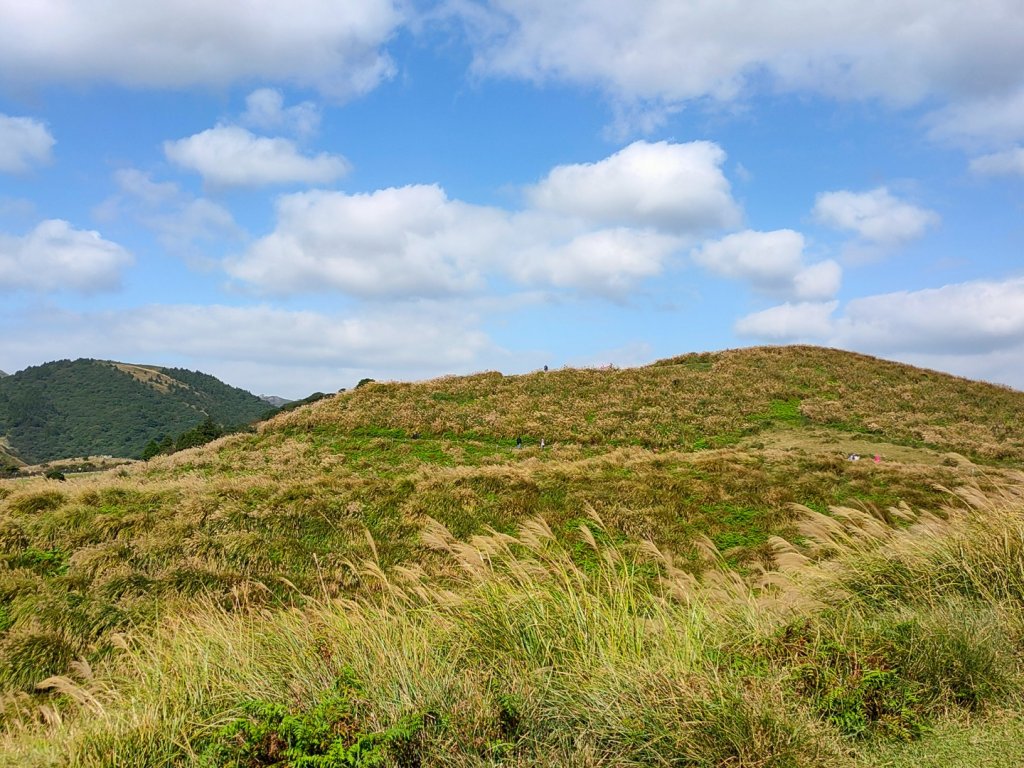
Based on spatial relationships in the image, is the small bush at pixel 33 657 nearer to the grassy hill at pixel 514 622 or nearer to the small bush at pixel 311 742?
the grassy hill at pixel 514 622

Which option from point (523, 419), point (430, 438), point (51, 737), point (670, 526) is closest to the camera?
point (51, 737)

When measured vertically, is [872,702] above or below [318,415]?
below

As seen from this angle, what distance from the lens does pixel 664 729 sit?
443 cm

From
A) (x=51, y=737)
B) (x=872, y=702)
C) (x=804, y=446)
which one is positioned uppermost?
(x=804, y=446)

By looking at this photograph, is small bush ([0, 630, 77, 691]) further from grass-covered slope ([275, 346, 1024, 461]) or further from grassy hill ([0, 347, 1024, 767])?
grass-covered slope ([275, 346, 1024, 461])

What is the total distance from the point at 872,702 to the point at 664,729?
202cm

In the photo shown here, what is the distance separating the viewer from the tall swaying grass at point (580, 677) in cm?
441

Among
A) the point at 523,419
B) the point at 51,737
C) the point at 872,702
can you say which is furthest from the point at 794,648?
the point at 523,419

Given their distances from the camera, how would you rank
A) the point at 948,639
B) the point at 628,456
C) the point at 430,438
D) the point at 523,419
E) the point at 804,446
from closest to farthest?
the point at 948,639 → the point at 628,456 → the point at 804,446 → the point at 430,438 → the point at 523,419

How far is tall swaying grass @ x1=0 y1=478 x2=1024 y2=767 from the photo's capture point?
14.5 feet

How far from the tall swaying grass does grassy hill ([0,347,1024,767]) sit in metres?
0.02

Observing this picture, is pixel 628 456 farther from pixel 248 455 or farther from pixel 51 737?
pixel 51 737

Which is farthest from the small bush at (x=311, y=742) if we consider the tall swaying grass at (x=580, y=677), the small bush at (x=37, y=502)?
the small bush at (x=37, y=502)

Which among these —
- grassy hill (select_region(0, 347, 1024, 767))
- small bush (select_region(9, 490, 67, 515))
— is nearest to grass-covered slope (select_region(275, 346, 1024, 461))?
grassy hill (select_region(0, 347, 1024, 767))
